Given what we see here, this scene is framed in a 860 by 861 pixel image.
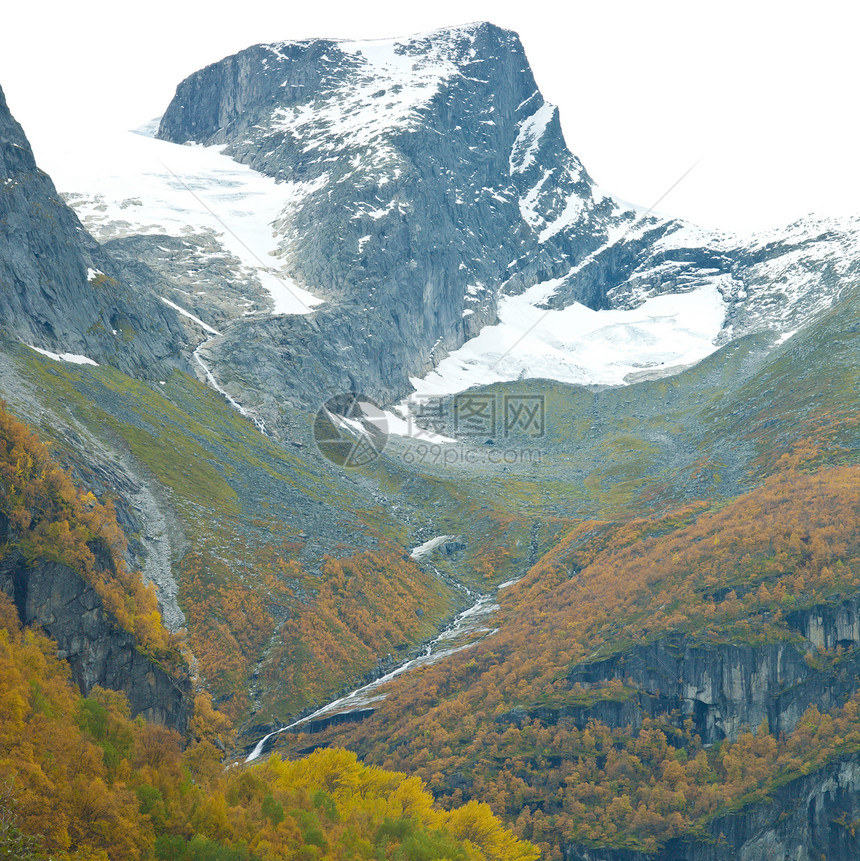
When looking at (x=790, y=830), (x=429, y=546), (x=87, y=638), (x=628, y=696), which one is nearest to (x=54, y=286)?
(x=429, y=546)

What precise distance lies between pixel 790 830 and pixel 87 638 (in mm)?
80720

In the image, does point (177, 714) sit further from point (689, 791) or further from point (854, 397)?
point (854, 397)

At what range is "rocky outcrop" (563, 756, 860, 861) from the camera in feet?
311

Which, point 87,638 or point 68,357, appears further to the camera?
point 68,357

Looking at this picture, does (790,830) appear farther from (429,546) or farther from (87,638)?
(429,546)

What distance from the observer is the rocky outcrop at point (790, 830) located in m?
94.7

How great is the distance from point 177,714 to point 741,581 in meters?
81.5

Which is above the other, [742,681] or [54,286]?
[54,286]

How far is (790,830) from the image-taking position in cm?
9612

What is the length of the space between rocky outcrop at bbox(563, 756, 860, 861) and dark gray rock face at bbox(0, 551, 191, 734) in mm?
49029

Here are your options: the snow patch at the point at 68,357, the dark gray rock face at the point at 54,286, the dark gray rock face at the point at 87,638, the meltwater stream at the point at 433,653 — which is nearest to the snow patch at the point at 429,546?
the meltwater stream at the point at 433,653


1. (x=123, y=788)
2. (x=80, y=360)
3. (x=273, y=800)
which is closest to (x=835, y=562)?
(x=273, y=800)

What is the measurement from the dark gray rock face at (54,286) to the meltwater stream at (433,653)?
80860 mm

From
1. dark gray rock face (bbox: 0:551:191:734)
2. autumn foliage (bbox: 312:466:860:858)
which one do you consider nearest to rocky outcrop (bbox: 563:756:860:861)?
autumn foliage (bbox: 312:466:860:858)
